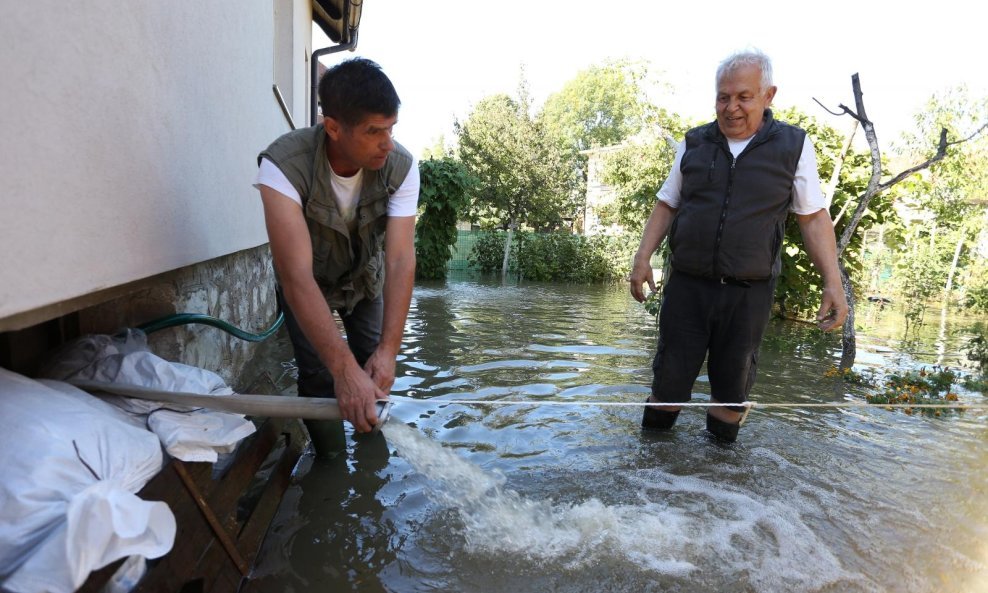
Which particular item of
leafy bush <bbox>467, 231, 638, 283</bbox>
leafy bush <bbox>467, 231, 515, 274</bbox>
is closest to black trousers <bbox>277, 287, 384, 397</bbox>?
leafy bush <bbox>467, 231, 638, 283</bbox>

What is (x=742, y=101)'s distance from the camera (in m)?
2.88

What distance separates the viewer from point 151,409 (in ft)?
5.74

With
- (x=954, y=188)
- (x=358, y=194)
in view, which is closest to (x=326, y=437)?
(x=358, y=194)

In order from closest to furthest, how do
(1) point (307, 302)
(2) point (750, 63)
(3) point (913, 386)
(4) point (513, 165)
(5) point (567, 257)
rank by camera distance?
(1) point (307, 302) < (2) point (750, 63) < (3) point (913, 386) < (5) point (567, 257) < (4) point (513, 165)

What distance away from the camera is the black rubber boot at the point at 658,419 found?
11.5 feet

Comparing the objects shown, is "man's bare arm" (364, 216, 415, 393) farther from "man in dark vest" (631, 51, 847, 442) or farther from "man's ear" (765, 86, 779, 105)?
"man's ear" (765, 86, 779, 105)

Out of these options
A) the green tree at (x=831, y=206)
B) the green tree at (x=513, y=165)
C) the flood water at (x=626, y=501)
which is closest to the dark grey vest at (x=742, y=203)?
the flood water at (x=626, y=501)

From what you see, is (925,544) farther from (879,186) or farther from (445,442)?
(879,186)

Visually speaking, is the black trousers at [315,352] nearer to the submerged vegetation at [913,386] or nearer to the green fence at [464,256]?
the submerged vegetation at [913,386]

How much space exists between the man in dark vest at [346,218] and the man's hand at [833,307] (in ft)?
6.82

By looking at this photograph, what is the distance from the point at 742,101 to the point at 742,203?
48cm

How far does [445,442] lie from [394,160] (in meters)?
1.76

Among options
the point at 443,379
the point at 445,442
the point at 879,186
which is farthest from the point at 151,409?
the point at 879,186

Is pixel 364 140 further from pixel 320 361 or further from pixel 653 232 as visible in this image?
pixel 653 232
